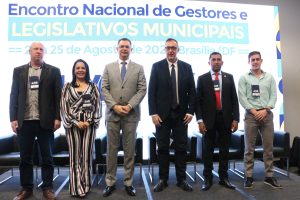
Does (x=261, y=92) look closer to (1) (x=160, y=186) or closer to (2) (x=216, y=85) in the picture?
(2) (x=216, y=85)

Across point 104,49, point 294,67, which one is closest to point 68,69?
point 104,49

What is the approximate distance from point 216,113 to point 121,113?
1.07 meters

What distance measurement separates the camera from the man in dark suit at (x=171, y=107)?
3.21 m

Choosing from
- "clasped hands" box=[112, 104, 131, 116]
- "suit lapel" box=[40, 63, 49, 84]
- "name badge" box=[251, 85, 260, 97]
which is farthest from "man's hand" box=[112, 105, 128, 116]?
"name badge" box=[251, 85, 260, 97]

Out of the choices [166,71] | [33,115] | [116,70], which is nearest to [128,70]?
[116,70]

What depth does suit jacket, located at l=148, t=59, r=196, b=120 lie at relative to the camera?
126 inches

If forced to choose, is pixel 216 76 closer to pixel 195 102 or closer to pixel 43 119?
pixel 195 102

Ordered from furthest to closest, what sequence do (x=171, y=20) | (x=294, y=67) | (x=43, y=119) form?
(x=294, y=67)
(x=171, y=20)
(x=43, y=119)

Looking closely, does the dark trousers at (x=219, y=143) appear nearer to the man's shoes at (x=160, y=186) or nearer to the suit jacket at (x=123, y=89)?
the man's shoes at (x=160, y=186)

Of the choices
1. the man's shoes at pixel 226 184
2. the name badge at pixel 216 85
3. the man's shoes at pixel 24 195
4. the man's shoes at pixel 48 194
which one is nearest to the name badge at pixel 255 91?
the name badge at pixel 216 85

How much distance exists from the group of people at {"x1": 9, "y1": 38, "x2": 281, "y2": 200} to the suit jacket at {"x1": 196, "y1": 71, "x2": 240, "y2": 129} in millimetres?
11

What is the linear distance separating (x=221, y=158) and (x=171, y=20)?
2.34 m

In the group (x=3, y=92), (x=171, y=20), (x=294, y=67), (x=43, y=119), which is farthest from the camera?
(x=294, y=67)

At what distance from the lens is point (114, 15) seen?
4516 millimetres
